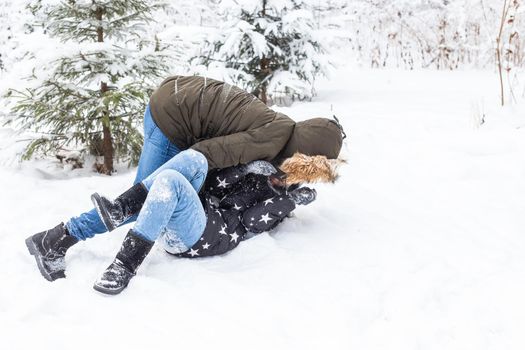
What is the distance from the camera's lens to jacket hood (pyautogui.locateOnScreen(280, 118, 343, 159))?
9.24 feet

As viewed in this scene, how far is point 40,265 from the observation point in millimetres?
2461

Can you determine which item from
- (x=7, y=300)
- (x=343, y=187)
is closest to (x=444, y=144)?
(x=343, y=187)

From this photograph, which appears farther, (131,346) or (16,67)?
(16,67)

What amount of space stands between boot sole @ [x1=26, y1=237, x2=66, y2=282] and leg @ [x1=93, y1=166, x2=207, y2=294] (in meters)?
0.28

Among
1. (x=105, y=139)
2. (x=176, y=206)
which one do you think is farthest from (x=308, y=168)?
(x=105, y=139)

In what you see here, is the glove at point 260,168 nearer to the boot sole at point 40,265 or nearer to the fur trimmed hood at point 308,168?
the fur trimmed hood at point 308,168

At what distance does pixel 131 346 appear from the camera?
1966 mm

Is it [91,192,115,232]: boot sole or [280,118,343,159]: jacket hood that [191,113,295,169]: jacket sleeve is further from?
[91,192,115,232]: boot sole

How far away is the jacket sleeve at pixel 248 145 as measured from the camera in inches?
107

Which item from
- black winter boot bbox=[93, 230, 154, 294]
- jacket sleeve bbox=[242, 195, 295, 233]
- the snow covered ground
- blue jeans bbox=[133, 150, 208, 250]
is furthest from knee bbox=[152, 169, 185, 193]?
jacket sleeve bbox=[242, 195, 295, 233]

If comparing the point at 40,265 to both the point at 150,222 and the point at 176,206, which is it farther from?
the point at 176,206

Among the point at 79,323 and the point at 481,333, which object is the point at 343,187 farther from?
the point at 79,323

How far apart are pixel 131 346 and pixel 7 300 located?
2.32 feet

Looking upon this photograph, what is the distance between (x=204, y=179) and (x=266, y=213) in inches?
18.4
